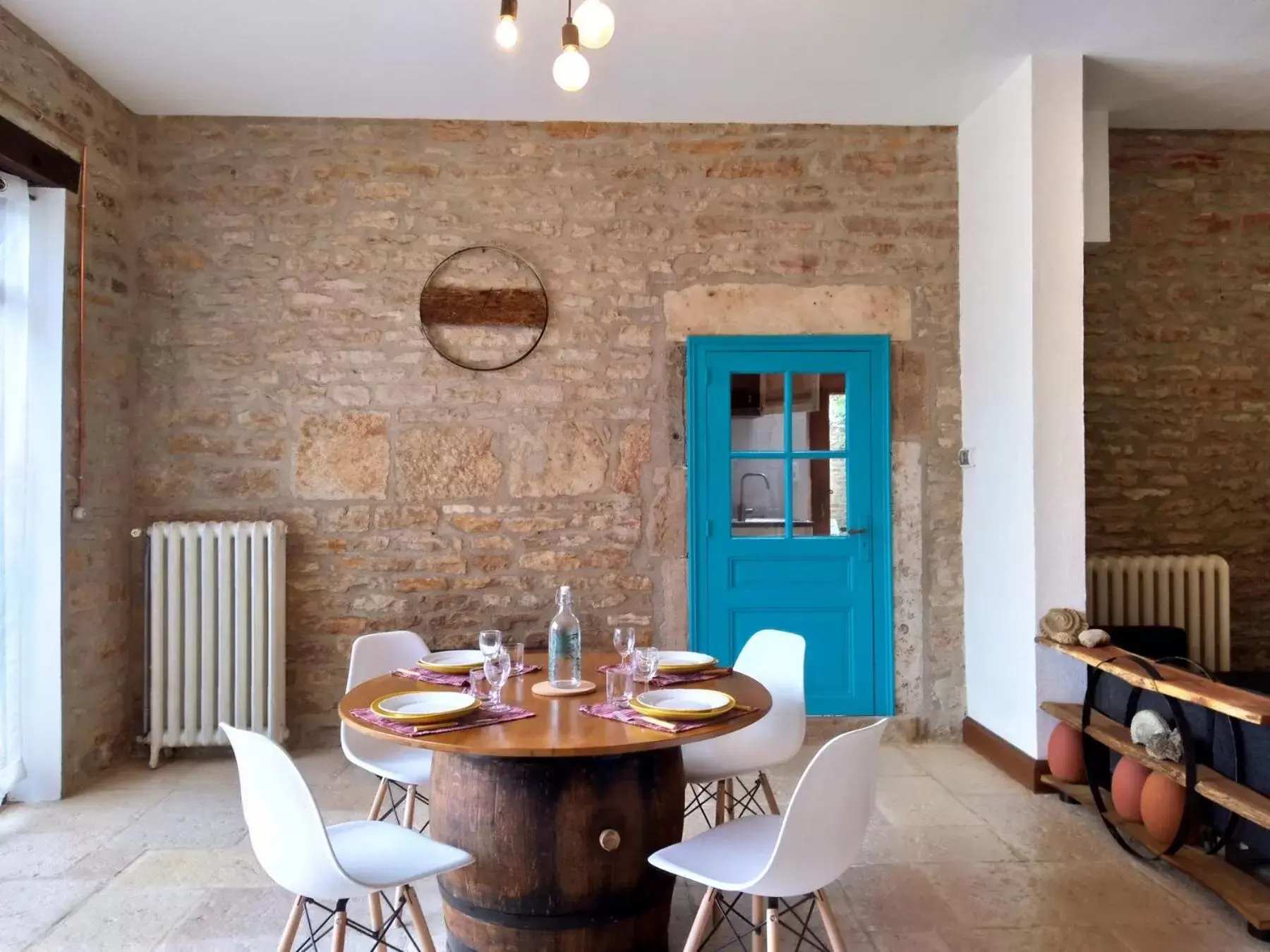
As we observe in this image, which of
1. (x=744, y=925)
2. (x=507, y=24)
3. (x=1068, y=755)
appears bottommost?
(x=744, y=925)

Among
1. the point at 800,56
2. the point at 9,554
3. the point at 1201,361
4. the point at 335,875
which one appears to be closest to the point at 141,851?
the point at 9,554

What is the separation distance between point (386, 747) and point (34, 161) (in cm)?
270

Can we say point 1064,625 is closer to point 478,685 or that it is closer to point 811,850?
point 811,850

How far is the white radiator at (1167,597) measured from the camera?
4.28 m

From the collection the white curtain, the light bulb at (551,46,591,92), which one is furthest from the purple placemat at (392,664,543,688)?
the white curtain

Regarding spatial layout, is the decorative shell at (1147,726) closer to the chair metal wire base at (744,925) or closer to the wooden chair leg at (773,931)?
the chair metal wire base at (744,925)

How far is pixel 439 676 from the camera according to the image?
2.69 m

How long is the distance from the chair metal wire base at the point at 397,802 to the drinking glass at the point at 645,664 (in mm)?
937

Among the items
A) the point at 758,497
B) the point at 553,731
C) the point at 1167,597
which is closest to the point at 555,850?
the point at 553,731

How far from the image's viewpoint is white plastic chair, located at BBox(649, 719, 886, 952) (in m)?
1.83

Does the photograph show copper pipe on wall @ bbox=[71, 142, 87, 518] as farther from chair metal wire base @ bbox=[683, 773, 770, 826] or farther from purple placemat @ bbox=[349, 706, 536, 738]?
chair metal wire base @ bbox=[683, 773, 770, 826]

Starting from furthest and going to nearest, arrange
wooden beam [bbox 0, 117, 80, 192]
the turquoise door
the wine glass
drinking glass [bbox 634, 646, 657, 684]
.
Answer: the turquoise door < wooden beam [bbox 0, 117, 80, 192] < drinking glass [bbox 634, 646, 657, 684] < the wine glass

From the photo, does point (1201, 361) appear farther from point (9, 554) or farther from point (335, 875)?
point (9, 554)

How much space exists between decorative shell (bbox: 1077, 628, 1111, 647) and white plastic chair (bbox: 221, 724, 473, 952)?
2.53 m
